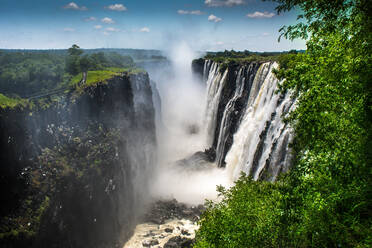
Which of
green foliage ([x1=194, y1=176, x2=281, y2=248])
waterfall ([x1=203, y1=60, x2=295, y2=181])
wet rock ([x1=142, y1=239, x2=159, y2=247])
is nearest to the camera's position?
green foliage ([x1=194, y1=176, x2=281, y2=248])

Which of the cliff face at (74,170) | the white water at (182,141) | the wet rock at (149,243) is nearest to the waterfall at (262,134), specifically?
the white water at (182,141)

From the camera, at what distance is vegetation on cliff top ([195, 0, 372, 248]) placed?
23.5 ft

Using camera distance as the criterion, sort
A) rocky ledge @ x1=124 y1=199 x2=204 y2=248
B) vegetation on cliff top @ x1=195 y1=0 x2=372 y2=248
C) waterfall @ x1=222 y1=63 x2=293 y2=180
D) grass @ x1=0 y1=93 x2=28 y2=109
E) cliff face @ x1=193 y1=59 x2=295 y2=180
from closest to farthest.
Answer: vegetation on cliff top @ x1=195 y1=0 x2=372 y2=248, grass @ x1=0 y1=93 x2=28 y2=109, waterfall @ x1=222 y1=63 x2=293 y2=180, cliff face @ x1=193 y1=59 x2=295 y2=180, rocky ledge @ x1=124 y1=199 x2=204 y2=248

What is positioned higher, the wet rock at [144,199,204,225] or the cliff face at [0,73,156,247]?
the cliff face at [0,73,156,247]

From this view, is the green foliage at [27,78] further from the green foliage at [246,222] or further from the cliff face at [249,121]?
the green foliage at [246,222]

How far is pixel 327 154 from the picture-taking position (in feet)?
25.8

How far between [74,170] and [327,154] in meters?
23.7

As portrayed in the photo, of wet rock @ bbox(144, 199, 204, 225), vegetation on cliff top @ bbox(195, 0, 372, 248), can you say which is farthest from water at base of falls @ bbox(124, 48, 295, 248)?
vegetation on cliff top @ bbox(195, 0, 372, 248)

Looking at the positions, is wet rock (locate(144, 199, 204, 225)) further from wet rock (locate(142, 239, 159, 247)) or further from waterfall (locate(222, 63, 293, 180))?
waterfall (locate(222, 63, 293, 180))

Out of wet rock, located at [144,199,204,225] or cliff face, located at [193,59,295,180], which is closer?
cliff face, located at [193,59,295,180]

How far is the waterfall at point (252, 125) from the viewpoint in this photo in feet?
76.3

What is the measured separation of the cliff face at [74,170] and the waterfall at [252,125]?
14641 millimetres

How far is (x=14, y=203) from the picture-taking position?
19422 millimetres

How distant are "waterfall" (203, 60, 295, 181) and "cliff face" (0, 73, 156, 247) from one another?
14.6m
